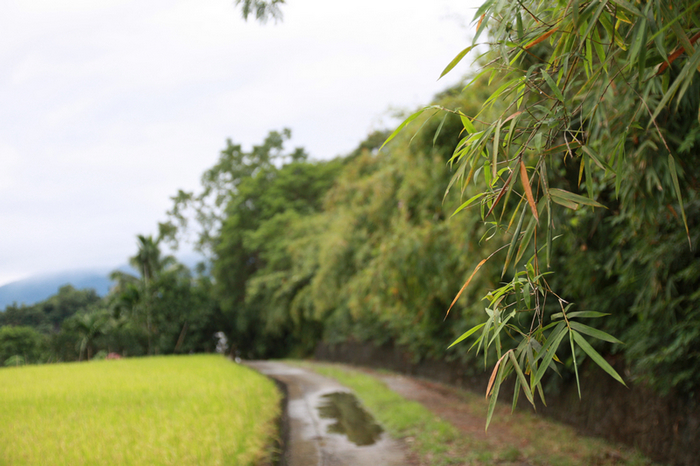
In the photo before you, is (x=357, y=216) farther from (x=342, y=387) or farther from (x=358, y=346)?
(x=358, y=346)

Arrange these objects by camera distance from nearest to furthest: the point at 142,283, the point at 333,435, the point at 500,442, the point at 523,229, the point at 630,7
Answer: the point at 630,7 → the point at 523,229 → the point at 500,442 → the point at 333,435 → the point at 142,283

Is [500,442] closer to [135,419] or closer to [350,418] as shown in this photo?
[350,418]

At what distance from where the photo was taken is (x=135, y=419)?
16.3 feet

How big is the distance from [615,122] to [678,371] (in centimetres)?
206

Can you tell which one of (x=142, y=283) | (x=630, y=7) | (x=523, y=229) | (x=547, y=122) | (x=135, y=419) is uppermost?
(x=142, y=283)

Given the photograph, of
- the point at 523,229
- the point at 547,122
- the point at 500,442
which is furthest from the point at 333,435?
the point at 547,122

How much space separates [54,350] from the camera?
13633 millimetres

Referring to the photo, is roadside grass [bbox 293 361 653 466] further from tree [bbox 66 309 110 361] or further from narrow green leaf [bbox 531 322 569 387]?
tree [bbox 66 309 110 361]

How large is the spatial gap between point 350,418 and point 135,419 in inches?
107

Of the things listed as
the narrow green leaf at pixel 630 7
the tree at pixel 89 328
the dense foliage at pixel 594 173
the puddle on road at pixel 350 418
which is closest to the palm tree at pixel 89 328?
the tree at pixel 89 328

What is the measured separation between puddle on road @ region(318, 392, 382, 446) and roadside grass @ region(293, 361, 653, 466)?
0.19 meters

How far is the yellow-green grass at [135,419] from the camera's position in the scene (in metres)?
3.62

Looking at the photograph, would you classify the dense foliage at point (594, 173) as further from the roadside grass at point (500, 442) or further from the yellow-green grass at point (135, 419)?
the yellow-green grass at point (135, 419)

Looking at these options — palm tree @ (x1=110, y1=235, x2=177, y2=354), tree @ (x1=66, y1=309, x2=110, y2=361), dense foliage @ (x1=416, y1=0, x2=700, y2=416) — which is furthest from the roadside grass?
palm tree @ (x1=110, y1=235, x2=177, y2=354)
